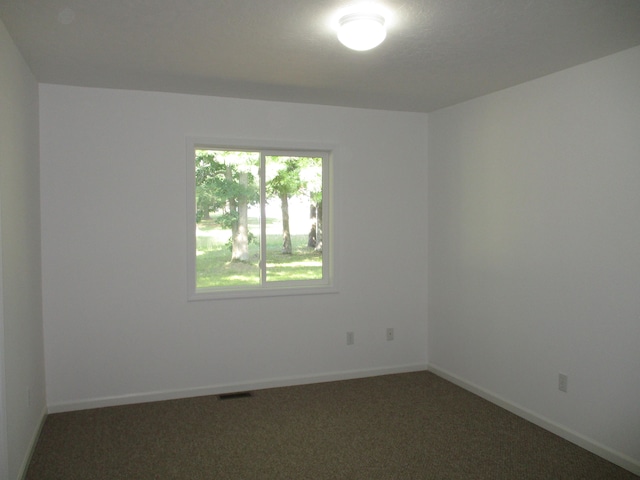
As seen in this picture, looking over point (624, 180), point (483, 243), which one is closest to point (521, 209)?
point (483, 243)

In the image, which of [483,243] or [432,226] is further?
[432,226]

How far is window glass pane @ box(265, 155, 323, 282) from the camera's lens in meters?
4.45

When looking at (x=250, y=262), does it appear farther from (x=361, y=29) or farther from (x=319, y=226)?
(x=361, y=29)

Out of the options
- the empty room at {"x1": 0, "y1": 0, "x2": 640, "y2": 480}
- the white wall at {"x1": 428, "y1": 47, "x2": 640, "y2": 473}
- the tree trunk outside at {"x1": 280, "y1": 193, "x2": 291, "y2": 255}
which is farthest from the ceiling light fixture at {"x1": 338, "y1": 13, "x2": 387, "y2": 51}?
the tree trunk outside at {"x1": 280, "y1": 193, "x2": 291, "y2": 255}

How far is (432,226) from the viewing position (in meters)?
4.75

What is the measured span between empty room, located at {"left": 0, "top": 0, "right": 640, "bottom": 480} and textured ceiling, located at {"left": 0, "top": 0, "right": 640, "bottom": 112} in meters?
0.02

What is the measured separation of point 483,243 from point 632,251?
4.25 feet

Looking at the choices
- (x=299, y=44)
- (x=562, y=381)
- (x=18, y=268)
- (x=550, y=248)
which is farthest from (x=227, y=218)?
(x=562, y=381)

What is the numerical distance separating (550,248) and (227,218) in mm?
2580

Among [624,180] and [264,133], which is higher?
[264,133]

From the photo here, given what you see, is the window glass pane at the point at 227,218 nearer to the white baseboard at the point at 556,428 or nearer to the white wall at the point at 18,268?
the white wall at the point at 18,268

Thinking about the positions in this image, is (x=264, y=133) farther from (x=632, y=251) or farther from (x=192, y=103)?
(x=632, y=251)

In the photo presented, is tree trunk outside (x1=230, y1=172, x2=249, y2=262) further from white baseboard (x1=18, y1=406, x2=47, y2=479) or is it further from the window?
white baseboard (x1=18, y1=406, x2=47, y2=479)

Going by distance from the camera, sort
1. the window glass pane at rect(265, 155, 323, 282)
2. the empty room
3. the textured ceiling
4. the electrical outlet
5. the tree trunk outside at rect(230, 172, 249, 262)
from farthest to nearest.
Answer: the window glass pane at rect(265, 155, 323, 282) → the tree trunk outside at rect(230, 172, 249, 262) → the electrical outlet → the empty room → the textured ceiling
